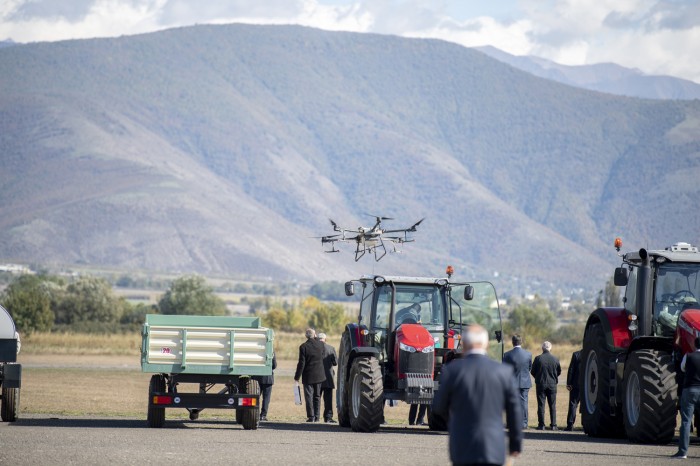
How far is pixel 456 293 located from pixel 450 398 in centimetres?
1186

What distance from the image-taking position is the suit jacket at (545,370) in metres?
24.6

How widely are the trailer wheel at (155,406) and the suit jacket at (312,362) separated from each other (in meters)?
3.90

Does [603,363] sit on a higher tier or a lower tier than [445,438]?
higher

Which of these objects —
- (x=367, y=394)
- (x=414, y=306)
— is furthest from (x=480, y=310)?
(x=367, y=394)

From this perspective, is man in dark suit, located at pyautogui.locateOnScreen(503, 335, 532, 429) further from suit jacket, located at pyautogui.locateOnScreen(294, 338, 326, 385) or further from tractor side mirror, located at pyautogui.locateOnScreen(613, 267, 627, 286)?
tractor side mirror, located at pyautogui.locateOnScreen(613, 267, 627, 286)

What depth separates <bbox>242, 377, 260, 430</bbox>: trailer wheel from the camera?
2173cm

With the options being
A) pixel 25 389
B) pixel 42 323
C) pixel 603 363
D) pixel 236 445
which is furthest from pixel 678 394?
pixel 42 323

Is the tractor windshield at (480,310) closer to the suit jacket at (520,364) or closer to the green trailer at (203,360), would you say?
the suit jacket at (520,364)

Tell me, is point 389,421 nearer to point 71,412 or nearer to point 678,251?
point 71,412

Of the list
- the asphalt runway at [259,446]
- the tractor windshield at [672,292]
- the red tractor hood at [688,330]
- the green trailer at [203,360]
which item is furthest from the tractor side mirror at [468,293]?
the red tractor hood at [688,330]

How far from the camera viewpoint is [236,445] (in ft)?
61.7

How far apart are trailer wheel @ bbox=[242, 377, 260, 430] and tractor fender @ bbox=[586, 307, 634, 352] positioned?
19.1 feet

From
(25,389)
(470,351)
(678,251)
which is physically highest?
(678,251)

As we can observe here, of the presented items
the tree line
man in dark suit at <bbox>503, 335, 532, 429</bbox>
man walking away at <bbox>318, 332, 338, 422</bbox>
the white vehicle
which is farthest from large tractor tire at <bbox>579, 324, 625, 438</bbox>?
the tree line
